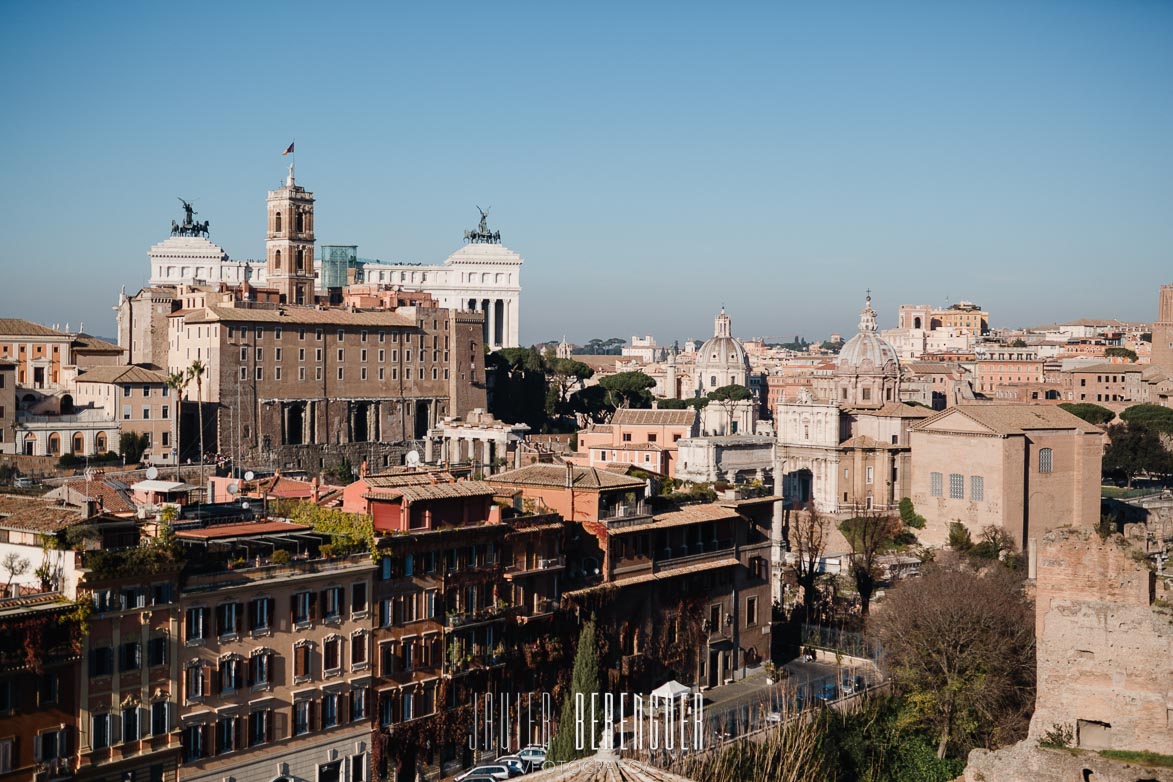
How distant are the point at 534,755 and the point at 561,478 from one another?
746 centimetres

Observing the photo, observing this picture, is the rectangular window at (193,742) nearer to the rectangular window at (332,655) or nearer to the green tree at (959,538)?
the rectangular window at (332,655)

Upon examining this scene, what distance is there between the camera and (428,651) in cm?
2864

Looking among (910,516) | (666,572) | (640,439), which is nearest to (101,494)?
(666,572)

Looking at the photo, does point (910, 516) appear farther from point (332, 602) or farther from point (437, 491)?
point (332, 602)

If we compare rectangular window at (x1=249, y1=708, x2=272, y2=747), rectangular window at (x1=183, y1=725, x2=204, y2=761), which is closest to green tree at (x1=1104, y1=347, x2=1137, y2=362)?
rectangular window at (x1=249, y1=708, x2=272, y2=747)

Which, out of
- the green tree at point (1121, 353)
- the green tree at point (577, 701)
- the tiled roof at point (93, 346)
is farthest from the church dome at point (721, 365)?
the green tree at point (577, 701)

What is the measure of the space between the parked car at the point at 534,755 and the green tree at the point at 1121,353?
97999 millimetres

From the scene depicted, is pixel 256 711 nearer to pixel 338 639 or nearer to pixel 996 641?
pixel 338 639

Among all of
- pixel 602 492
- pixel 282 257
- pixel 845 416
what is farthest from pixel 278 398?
pixel 602 492

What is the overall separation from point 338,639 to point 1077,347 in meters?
110

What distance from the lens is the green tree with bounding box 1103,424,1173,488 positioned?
73.9m

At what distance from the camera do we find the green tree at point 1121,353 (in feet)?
389

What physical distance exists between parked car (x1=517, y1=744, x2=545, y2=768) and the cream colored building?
3092cm

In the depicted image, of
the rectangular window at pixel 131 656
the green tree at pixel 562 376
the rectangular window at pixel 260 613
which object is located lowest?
the rectangular window at pixel 131 656
